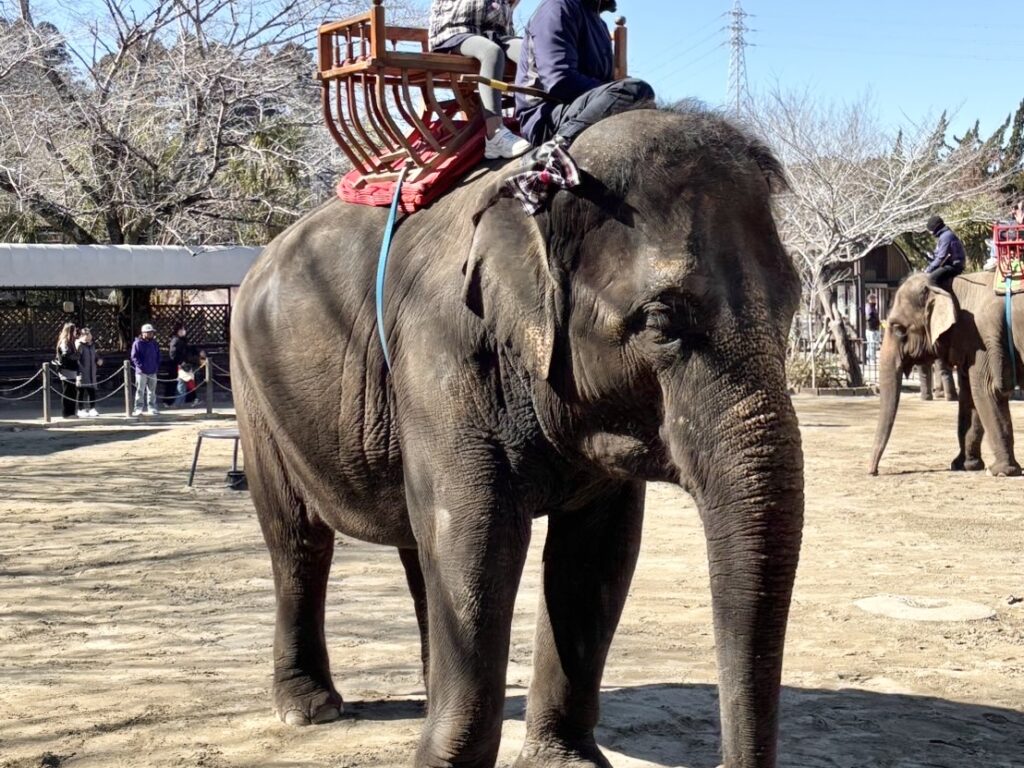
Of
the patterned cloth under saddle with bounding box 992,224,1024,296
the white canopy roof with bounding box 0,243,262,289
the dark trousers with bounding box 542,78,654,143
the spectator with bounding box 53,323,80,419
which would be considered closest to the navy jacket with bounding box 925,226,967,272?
the patterned cloth under saddle with bounding box 992,224,1024,296

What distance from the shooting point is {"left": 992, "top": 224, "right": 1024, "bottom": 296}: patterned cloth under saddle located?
45.3ft

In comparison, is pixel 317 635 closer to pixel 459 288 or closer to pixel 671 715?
pixel 671 715

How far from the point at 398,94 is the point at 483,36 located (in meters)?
0.46

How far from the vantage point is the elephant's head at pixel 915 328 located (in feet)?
44.5

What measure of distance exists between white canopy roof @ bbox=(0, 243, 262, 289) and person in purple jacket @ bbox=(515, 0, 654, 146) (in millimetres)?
17586

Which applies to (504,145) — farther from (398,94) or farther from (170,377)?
(170,377)

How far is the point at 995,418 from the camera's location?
13258mm

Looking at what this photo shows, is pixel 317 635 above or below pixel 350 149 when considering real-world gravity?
below

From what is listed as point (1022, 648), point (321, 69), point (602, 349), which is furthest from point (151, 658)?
point (1022, 648)

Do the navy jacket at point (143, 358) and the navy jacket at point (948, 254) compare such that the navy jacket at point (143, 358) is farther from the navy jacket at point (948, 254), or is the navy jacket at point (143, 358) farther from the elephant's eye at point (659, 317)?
the elephant's eye at point (659, 317)

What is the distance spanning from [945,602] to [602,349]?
15.8ft

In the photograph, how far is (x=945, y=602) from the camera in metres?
7.44

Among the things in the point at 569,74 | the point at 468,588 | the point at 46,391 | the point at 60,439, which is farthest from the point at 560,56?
the point at 46,391

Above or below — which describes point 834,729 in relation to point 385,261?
below
